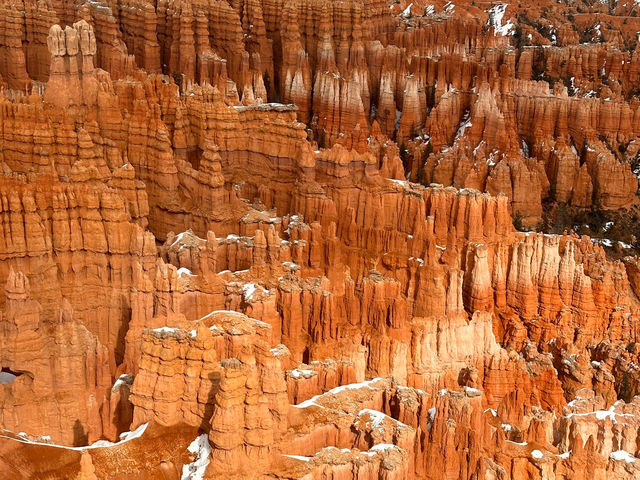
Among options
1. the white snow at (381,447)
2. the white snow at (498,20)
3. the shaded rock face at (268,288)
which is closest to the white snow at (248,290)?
the shaded rock face at (268,288)

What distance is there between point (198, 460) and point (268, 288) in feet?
28.8

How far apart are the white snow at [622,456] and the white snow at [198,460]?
11.8 m

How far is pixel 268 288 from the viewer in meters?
27.3

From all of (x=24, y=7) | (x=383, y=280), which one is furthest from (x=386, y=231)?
(x=24, y=7)

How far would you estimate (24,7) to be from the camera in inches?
1876

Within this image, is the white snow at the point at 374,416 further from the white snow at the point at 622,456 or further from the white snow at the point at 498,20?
the white snow at the point at 498,20

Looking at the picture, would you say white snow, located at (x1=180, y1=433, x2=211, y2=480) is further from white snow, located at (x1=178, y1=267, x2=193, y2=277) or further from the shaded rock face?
white snow, located at (x1=178, y1=267, x2=193, y2=277)

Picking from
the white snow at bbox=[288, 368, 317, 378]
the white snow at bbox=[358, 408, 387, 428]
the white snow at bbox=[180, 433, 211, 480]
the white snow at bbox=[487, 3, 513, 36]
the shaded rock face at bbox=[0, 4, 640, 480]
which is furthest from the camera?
the white snow at bbox=[487, 3, 513, 36]

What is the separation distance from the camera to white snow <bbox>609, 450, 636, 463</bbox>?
25812 millimetres

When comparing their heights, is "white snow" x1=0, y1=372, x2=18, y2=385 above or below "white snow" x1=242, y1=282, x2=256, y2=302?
below

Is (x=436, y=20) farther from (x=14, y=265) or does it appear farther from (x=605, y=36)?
(x=14, y=265)

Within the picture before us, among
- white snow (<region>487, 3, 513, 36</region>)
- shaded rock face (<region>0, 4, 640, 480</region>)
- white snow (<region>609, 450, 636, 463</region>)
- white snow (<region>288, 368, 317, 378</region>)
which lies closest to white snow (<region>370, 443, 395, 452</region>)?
shaded rock face (<region>0, 4, 640, 480</region>)

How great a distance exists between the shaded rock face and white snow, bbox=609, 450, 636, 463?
0.11 m

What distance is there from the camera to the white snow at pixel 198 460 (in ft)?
61.0
